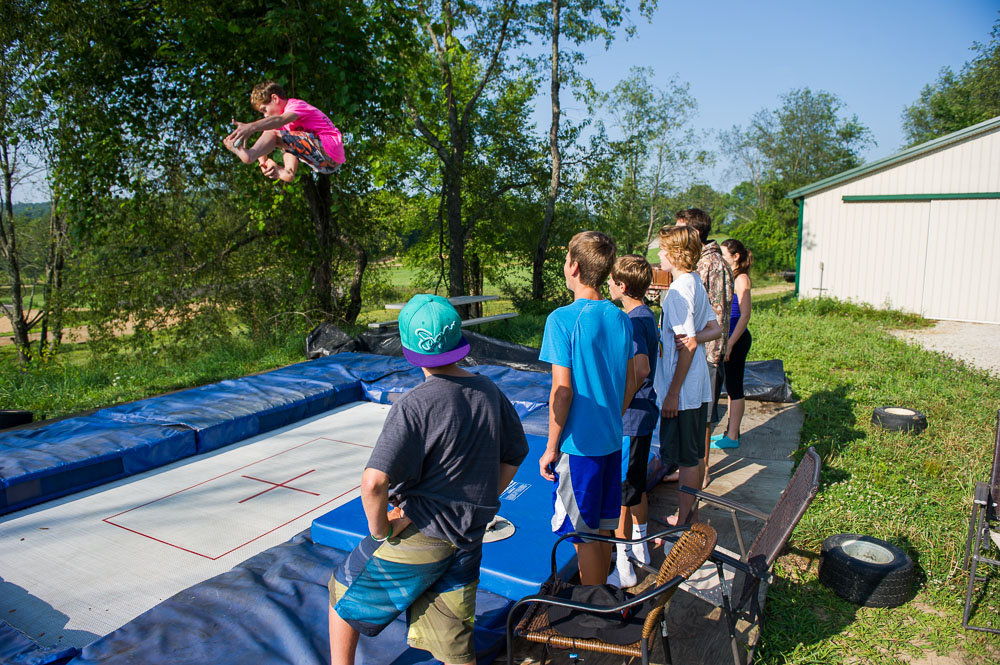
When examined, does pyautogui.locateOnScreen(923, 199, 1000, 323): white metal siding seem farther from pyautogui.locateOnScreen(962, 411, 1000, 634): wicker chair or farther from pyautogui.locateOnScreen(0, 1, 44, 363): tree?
pyautogui.locateOnScreen(0, 1, 44, 363): tree

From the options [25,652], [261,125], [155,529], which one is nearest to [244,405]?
[155,529]

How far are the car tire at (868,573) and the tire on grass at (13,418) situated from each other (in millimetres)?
5302

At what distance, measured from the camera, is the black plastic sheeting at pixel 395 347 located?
6.25 meters

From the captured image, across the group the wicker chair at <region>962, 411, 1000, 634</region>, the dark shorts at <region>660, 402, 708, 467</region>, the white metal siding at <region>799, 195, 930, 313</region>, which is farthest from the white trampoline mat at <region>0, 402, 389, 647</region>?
the white metal siding at <region>799, 195, 930, 313</region>

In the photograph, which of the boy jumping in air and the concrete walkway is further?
the boy jumping in air

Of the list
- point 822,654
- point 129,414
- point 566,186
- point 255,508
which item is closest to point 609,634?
point 822,654

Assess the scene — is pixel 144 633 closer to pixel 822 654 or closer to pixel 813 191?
pixel 822 654

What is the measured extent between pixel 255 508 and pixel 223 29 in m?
6.20

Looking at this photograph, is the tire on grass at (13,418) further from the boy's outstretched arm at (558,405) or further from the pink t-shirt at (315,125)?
the boy's outstretched arm at (558,405)

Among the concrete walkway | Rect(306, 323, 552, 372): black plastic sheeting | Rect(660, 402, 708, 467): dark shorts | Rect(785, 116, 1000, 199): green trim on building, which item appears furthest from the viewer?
Rect(785, 116, 1000, 199): green trim on building

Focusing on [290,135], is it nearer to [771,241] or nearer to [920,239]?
[920,239]

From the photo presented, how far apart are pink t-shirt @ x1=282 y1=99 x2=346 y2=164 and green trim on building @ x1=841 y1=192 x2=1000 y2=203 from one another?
10.3m

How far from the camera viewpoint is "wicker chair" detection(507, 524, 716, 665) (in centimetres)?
150

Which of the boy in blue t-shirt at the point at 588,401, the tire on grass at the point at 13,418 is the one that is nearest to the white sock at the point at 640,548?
the boy in blue t-shirt at the point at 588,401
